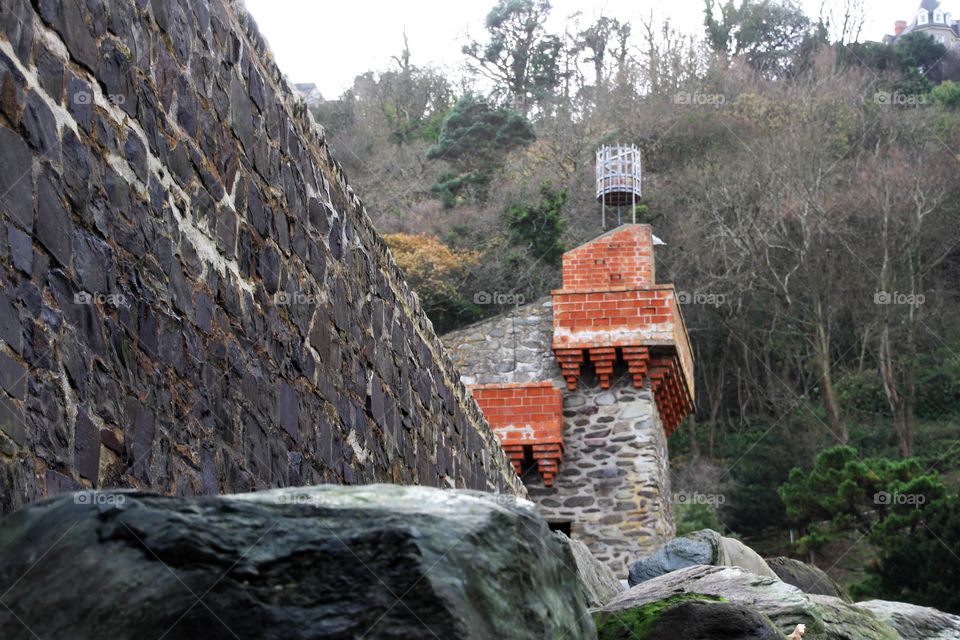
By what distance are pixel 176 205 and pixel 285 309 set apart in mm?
1199

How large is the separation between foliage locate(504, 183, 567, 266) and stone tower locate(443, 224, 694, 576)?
1034 cm

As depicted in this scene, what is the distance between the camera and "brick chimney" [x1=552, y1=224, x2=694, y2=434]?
17.8 meters

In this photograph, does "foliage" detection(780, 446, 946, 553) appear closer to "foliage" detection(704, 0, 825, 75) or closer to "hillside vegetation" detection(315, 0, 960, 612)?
"hillside vegetation" detection(315, 0, 960, 612)

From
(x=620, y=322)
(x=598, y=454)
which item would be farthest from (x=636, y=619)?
(x=620, y=322)

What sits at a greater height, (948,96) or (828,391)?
(948,96)

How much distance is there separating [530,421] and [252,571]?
48.2ft

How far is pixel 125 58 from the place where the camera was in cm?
425

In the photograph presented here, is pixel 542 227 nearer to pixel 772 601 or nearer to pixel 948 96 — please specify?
pixel 948 96

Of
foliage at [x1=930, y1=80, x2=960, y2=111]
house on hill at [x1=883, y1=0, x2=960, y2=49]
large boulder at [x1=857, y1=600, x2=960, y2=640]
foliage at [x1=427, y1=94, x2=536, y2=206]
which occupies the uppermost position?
house on hill at [x1=883, y1=0, x2=960, y2=49]

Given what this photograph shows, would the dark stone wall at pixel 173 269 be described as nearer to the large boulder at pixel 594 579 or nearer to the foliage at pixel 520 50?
the large boulder at pixel 594 579

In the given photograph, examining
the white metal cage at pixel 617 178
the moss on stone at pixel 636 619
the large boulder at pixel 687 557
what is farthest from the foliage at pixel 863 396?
the moss on stone at pixel 636 619

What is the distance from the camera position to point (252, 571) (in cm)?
260

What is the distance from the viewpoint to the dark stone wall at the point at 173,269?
3.54 m

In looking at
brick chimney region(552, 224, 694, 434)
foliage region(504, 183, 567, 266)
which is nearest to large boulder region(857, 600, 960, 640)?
brick chimney region(552, 224, 694, 434)
